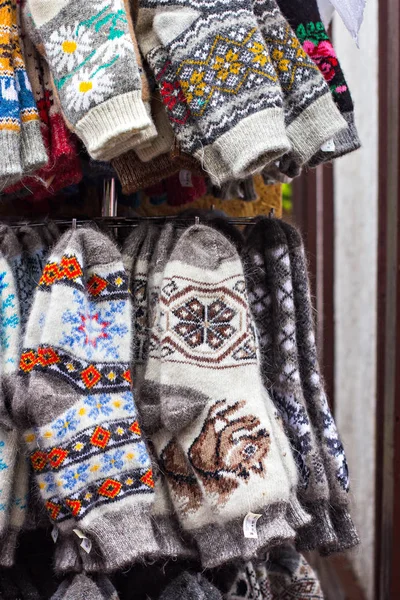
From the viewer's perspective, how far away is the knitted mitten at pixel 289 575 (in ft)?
5.17

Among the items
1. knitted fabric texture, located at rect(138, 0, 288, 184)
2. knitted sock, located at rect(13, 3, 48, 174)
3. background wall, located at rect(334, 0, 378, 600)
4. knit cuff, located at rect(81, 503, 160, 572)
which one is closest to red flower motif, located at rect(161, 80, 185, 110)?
knitted fabric texture, located at rect(138, 0, 288, 184)

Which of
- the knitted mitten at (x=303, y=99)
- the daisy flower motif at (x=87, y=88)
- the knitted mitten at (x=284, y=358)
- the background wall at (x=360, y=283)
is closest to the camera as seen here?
the daisy flower motif at (x=87, y=88)

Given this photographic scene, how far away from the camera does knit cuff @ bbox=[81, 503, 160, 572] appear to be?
1.11 meters

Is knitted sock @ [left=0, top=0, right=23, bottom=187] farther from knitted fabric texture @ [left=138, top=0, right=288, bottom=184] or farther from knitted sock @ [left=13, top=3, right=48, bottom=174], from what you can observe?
knitted fabric texture @ [left=138, top=0, right=288, bottom=184]

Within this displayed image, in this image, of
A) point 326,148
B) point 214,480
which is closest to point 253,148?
point 326,148

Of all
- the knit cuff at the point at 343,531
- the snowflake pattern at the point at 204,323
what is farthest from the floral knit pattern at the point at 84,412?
the knit cuff at the point at 343,531

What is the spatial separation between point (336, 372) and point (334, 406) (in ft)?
0.51

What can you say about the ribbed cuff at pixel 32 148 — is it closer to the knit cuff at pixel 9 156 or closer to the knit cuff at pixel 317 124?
the knit cuff at pixel 9 156

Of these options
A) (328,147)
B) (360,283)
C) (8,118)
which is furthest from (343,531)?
(360,283)

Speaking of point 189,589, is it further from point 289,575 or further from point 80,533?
point 289,575

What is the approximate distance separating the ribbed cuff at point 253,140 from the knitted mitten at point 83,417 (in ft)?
1.03

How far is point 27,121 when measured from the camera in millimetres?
1188

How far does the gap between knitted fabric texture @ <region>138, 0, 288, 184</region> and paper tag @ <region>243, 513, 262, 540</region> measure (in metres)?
0.56

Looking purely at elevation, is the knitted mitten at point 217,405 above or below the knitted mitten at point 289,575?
above
